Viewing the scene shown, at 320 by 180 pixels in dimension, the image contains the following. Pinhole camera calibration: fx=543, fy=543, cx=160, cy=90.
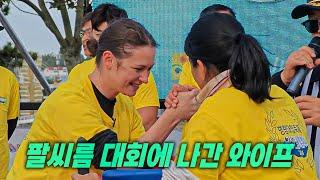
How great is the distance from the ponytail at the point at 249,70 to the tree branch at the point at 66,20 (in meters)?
7.77

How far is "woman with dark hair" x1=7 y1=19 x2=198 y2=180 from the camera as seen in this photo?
77.1 inches

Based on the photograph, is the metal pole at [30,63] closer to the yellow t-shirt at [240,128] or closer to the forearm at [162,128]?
the forearm at [162,128]

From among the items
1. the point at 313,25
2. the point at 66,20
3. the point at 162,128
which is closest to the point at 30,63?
the point at 162,128

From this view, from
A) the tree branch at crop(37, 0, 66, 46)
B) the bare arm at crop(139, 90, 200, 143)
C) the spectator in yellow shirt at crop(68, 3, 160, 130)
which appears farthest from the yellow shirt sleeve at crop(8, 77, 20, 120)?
the tree branch at crop(37, 0, 66, 46)

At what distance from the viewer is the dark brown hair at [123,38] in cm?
208

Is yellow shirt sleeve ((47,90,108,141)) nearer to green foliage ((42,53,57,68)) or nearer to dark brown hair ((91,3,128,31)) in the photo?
dark brown hair ((91,3,128,31))

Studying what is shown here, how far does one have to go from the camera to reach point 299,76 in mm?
2084

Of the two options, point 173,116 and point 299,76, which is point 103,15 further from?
point 299,76

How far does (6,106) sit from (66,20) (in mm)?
5758

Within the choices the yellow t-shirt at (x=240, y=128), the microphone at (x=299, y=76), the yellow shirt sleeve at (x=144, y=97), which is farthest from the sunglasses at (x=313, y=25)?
the yellow shirt sleeve at (x=144, y=97)

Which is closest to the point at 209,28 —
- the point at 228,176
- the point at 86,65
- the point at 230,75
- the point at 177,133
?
the point at 230,75

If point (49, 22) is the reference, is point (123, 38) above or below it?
above

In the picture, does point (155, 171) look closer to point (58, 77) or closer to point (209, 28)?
point (209, 28)

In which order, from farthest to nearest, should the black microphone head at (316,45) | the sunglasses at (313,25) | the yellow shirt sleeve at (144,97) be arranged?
the yellow shirt sleeve at (144,97) → the sunglasses at (313,25) → the black microphone head at (316,45)
